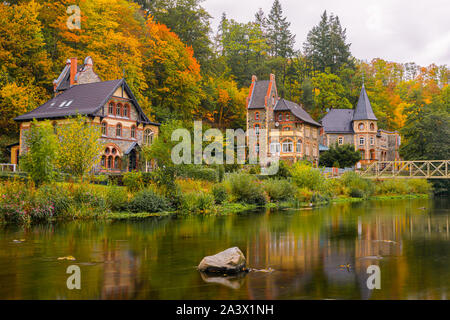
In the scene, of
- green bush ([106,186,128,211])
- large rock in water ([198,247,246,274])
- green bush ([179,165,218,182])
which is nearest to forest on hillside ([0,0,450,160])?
green bush ([179,165,218,182])

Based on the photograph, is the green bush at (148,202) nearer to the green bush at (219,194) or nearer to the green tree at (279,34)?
the green bush at (219,194)

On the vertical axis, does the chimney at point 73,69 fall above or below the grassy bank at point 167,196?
above

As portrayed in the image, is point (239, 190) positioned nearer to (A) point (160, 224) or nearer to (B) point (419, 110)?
(A) point (160, 224)

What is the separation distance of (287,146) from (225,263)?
57.5 metres

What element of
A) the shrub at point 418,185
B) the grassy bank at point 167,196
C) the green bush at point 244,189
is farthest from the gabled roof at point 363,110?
the green bush at point 244,189

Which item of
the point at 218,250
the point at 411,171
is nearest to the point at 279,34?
the point at 411,171

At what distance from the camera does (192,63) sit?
61438 mm

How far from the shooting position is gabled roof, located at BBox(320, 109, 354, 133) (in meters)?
81.9

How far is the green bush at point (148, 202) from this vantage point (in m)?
28.2

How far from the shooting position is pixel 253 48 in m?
84.8

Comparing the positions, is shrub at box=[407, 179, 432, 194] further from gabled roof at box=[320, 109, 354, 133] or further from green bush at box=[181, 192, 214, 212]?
green bush at box=[181, 192, 214, 212]

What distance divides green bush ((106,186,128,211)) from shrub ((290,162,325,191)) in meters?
20.6

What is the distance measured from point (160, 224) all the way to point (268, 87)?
48.6 meters
